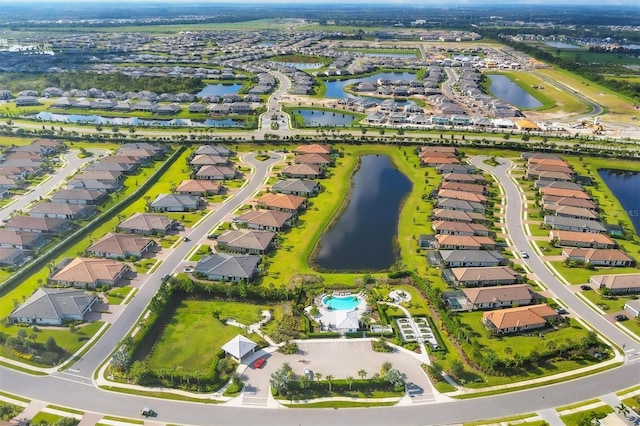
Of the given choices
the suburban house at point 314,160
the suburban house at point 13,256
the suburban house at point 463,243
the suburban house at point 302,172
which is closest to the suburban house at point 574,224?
the suburban house at point 463,243

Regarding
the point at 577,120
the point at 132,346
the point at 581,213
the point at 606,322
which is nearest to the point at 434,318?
the point at 606,322

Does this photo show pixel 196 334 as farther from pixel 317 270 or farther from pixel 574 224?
pixel 574 224

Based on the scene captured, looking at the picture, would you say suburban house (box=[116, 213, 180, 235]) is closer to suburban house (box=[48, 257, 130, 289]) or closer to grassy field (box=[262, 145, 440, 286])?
suburban house (box=[48, 257, 130, 289])

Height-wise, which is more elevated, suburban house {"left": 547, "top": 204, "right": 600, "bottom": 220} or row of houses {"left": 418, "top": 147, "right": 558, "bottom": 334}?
suburban house {"left": 547, "top": 204, "right": 600, "bottom": 220}

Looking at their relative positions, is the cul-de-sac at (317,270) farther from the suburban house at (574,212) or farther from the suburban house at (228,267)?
the suburban house at (574,212)

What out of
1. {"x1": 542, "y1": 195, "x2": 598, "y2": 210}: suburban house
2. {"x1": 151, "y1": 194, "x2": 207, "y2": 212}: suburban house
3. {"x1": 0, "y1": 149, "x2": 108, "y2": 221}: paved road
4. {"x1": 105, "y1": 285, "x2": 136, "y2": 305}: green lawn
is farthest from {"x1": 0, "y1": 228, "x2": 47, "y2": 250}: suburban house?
{"x1": 542, "y1": 195, "x2": 598, "y2": 210}: suburban house

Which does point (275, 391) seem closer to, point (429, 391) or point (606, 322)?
point (429, 391)
